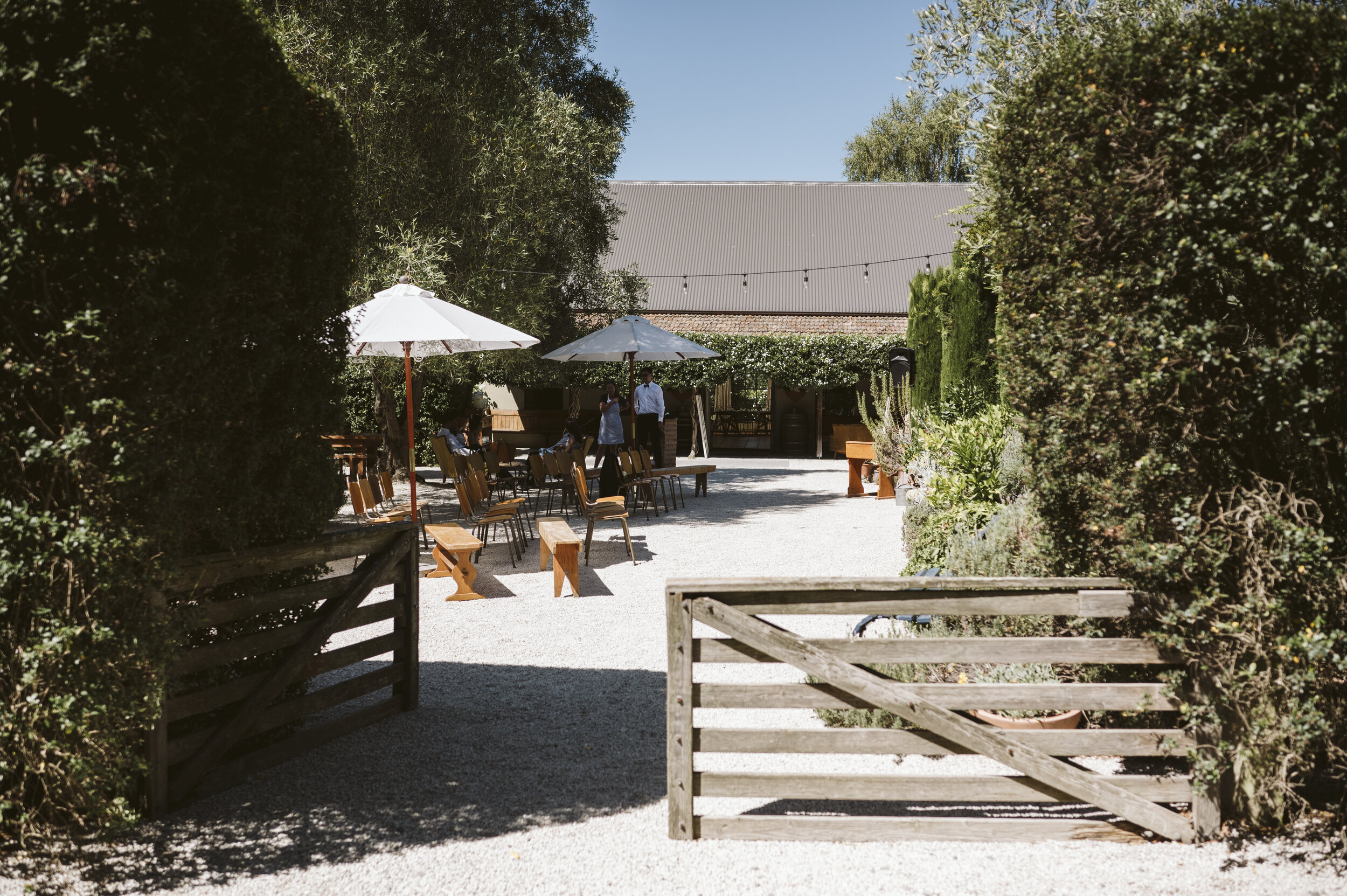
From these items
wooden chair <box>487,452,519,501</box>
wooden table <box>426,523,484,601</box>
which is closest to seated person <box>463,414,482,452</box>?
wooden chair <box>487,452,519,501</box>

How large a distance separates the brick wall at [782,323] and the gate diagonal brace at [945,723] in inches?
895

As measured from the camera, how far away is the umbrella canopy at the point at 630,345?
14203mm

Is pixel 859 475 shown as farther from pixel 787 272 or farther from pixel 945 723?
pixel 787 272

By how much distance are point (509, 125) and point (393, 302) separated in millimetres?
5699

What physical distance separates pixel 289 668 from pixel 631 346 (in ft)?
33.2

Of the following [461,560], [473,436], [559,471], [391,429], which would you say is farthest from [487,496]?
[391,429]

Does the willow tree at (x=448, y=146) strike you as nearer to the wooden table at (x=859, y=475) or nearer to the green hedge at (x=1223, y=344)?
the wooden table at (x=859, y=475)

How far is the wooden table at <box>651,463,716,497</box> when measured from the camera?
13.9 m

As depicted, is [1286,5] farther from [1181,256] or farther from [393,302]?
[393,302]

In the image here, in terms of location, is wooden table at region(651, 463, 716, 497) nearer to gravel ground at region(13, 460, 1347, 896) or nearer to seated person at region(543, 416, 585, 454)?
seated person at region(543, 416, 585, 454)

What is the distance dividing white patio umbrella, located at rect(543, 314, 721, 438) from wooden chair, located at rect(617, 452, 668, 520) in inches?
48.4

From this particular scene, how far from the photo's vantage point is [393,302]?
8.76 m

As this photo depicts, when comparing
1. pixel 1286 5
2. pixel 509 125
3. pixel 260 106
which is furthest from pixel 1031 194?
pixel 509 125

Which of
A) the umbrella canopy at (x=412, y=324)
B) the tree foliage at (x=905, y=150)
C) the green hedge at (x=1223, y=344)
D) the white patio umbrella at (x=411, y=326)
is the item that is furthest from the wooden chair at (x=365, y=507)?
the tree foliage at (x=905, y=150)
